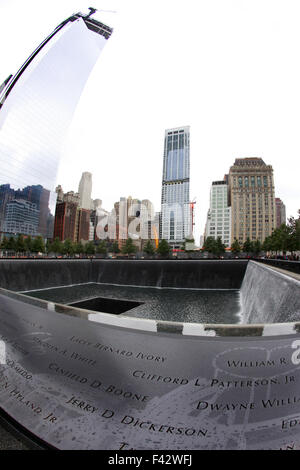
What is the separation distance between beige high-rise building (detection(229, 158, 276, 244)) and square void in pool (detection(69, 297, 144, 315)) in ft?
357

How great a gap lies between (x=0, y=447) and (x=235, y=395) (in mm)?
1919

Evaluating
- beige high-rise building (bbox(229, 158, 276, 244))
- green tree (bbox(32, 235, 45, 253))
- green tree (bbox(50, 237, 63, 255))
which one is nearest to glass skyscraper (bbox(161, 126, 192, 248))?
beige high-rise building (bbox(229, 158, 276, 244))

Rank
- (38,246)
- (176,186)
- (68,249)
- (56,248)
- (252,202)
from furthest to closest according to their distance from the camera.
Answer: (176,186) → (252,202) → (68,249) → (56,248) → (38,246)

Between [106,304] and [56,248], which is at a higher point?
[56,248]

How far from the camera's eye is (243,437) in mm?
1476

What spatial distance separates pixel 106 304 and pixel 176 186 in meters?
154

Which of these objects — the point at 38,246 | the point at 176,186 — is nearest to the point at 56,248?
the point at 38,246

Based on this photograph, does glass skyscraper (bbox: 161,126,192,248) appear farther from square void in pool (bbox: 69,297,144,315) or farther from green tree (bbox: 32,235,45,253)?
square void in pool (bbox: 69,297,144,315)

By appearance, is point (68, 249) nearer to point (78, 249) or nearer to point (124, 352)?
point (78, 249)

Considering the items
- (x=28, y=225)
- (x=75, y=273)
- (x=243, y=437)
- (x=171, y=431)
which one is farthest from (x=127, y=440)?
(x=28, y=225)

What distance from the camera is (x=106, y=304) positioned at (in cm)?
1588

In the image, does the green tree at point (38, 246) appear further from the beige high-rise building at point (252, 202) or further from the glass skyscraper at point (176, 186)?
the beige high-rise building at point (252, 202)

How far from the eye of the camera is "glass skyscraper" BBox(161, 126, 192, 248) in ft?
458

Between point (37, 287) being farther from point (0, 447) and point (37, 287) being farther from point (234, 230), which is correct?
point (234, 230)
